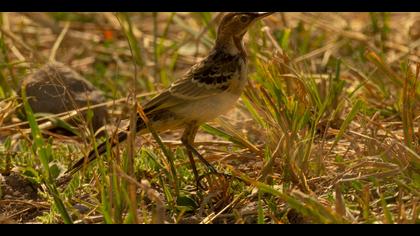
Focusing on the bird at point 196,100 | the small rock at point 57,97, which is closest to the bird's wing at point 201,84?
the bird at point 196,100

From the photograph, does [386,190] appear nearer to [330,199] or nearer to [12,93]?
[330,199]

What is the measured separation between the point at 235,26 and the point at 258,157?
0.91 meters

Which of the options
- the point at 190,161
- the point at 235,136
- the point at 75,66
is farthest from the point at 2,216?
the point at 75,66

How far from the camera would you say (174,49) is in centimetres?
790

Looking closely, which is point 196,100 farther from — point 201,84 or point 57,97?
point 57,97

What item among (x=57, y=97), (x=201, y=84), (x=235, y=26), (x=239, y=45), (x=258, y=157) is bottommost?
(x=258, y=157)

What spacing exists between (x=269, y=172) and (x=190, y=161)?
66 cm

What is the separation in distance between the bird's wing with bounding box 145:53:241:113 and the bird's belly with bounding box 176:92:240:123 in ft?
0.12

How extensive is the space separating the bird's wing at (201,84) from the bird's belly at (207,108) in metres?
0.04

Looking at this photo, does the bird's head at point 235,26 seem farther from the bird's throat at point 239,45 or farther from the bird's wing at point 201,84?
the bird's wing at point 201,84

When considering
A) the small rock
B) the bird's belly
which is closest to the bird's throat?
the bird's belly

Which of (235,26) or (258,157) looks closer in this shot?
(258,157)

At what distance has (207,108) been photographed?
5438 millimetres

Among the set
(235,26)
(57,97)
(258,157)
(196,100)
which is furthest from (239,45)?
(57,97)
